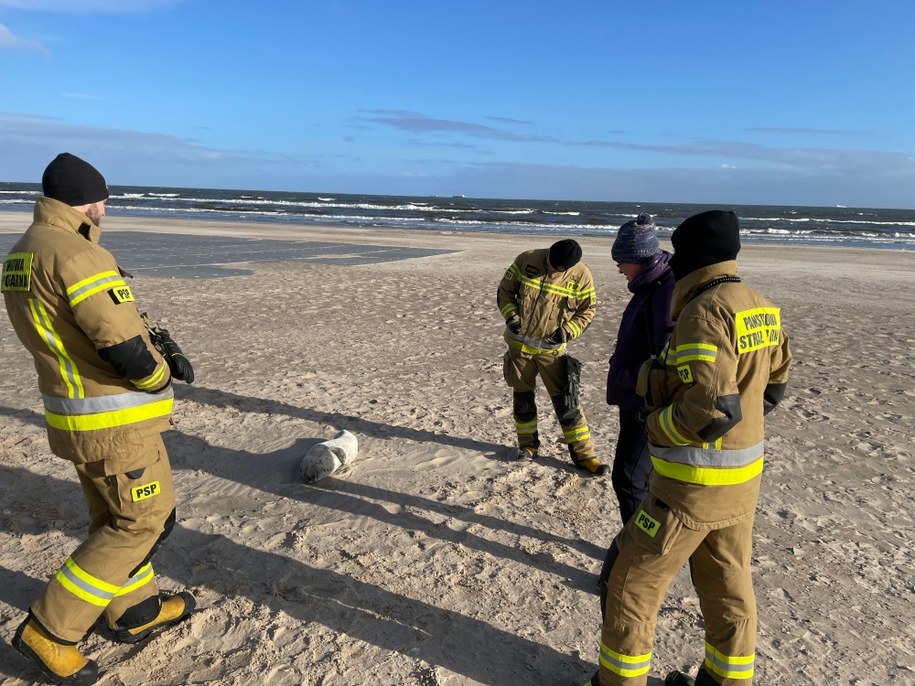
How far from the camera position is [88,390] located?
106 inches

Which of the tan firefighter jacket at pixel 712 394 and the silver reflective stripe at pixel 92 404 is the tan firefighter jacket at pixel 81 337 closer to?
the silver reflective stripe at pixel 92 404

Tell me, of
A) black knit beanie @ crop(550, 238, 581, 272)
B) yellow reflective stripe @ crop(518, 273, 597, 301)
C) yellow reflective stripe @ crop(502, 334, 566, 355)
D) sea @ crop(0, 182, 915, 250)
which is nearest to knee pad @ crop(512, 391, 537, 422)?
yellow reflective stripe @ crop(502, 334, 566, 355)

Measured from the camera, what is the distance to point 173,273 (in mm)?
14484

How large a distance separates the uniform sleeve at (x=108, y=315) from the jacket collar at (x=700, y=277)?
82.3 inches

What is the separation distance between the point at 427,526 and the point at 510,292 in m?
1.90

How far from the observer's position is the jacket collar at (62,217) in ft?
8.68

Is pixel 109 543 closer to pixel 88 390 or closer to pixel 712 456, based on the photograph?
pixel 88 390

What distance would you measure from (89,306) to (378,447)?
322cm

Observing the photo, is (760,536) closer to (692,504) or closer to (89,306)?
(692,504)

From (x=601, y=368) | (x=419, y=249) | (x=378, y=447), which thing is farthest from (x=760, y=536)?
(x=419, y=249)

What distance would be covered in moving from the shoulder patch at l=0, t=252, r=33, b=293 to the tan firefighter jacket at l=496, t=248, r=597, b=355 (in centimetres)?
315

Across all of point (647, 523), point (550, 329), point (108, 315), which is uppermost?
point (108, 315)

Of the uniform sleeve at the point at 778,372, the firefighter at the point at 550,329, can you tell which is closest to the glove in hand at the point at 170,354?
the uniform sleeve at the point at 778,372

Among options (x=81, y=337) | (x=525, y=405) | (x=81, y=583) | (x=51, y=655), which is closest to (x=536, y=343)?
(x=525, y=405)
